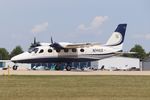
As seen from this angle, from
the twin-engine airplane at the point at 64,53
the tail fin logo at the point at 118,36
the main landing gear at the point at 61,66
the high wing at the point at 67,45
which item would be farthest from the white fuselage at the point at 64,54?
the tail fin logo at the point at 118,36

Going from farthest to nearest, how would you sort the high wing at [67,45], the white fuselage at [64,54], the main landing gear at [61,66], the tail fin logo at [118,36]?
the tail fin logo at [118,36] → the main landing gear at [61,66] → the high wing at [67,45] → the white fuselage at [64,54]

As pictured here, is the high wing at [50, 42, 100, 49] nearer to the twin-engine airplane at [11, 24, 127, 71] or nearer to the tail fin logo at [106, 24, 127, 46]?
the twin-engine airplane at [11, 24, 127, 71]

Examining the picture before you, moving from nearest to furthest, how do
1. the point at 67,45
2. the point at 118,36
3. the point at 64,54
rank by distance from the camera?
1. the point at 67,45
2. the point at 64,54
3. the point at 118,36

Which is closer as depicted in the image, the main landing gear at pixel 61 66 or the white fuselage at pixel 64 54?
the white fuselage at pixel 64 54

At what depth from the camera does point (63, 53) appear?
230ft

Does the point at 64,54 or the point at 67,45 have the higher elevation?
the point at 67,45

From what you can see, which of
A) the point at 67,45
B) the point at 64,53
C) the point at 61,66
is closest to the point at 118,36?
the point at 67,45

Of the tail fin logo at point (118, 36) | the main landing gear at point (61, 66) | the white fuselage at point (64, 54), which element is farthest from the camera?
the tail fin logo at point (118, 36)

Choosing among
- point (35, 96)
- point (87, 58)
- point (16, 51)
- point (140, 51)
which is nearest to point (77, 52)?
point (87, 58)

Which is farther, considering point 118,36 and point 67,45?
point 118,36

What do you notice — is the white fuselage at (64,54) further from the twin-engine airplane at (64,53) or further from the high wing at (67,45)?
the high wing at (67,45)

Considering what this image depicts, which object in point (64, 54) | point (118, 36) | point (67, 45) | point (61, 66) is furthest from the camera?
point (118, 36)

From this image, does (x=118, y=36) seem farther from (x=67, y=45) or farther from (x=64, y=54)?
(x=64, y=54)

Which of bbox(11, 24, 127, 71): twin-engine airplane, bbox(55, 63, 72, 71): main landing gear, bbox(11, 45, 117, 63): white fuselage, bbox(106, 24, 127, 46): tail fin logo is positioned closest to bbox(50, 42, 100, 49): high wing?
bbox(11, 24, 127, 71): twin-engine airplane
